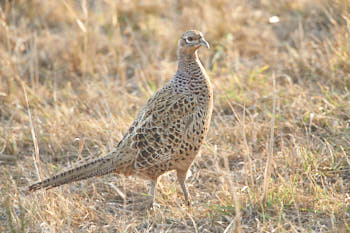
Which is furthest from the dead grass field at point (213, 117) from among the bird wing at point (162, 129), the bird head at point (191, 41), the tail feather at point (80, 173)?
the bird head at point (191, 41)

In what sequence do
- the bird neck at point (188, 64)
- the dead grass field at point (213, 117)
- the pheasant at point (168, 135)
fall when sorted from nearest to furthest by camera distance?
the dead grass field at point (213, 117) → the pheasant at point (168, 135) → the bird neck at point (188, 64)

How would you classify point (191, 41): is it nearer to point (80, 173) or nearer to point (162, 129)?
point (162, 129)

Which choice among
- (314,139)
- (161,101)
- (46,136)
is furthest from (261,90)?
(46,136)

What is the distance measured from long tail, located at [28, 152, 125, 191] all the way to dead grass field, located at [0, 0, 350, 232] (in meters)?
0.13

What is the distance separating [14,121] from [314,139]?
10.4ft

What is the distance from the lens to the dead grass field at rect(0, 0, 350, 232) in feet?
10.8

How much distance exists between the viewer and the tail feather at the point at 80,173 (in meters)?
3.29

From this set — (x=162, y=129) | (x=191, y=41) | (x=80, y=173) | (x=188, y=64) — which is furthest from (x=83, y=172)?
(x=191, y=41)

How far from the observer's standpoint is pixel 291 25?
22.3ft

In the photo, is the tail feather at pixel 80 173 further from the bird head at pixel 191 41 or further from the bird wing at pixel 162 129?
the bird head at pixel 191 41

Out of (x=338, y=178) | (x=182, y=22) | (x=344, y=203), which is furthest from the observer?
(x=182, y=22)

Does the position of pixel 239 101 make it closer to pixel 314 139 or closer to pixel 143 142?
pixel 314 139

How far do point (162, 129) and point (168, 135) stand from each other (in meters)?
0.07

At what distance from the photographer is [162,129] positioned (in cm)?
349
